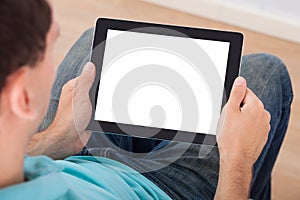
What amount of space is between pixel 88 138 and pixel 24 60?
391 mm

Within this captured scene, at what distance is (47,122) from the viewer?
0.92 meters

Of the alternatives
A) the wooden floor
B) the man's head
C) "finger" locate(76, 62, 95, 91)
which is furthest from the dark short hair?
the wooden floor

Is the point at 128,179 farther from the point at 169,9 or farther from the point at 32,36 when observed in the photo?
the point at 169,9

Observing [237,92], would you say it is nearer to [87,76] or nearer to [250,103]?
[250,103]

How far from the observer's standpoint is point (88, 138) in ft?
2.86

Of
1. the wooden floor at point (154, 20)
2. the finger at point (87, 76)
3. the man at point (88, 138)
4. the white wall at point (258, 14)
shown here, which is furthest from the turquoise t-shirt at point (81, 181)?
the white wall at point (258, 14)

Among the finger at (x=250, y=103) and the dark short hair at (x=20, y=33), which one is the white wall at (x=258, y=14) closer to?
the finger at (x=250, y=103)

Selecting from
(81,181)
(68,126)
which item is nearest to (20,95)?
(81,181)

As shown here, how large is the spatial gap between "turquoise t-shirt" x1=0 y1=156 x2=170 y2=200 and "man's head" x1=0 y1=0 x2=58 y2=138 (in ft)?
0.21

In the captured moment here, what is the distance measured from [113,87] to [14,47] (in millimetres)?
334

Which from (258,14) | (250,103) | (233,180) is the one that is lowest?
(233,180)

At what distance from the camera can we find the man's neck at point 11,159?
1.76 ft

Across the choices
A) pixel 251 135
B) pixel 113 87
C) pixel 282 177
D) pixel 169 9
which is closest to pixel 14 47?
pixel 113 87

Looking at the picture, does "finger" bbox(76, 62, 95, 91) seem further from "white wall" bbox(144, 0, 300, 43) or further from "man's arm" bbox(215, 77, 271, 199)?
"white wall" bbox(144, 0, 300, 43)
